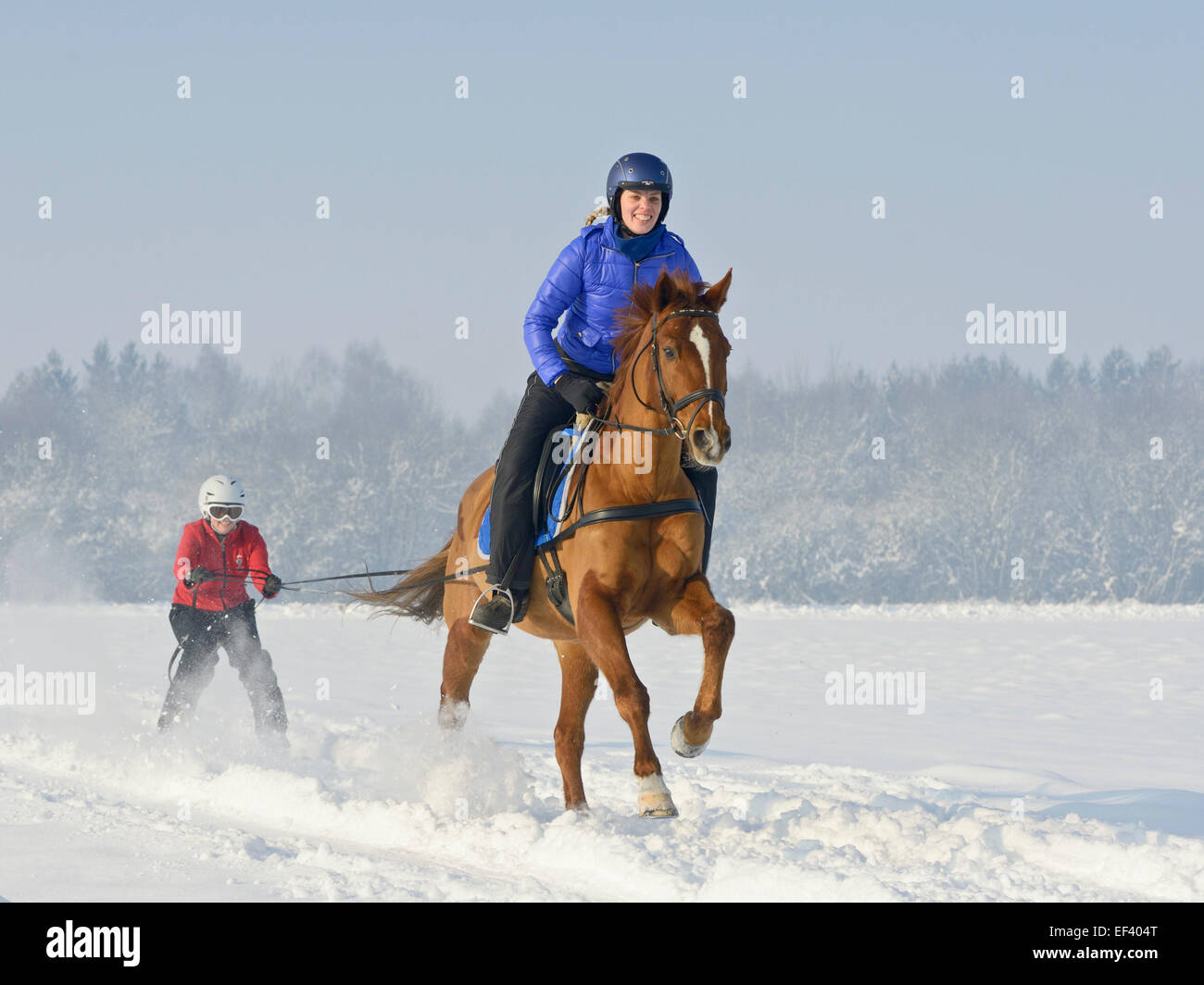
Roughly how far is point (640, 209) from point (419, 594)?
147 inches

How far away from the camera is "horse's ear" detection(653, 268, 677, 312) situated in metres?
5.92

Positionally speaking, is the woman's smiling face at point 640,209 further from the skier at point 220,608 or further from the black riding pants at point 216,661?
the black riding pants at point 216,661

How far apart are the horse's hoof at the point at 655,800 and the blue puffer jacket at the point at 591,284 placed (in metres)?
2.34

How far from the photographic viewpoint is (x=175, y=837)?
5.85 meters

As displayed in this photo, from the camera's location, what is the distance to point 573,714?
7.08 m

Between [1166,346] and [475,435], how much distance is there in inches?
1357

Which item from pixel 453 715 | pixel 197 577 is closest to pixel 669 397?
pixel 453 715

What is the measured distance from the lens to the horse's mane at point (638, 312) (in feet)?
19.5

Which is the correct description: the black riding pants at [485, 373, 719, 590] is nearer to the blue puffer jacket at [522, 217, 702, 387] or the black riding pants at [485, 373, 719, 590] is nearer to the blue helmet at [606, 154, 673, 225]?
the blue puffer jacket at [522, 217, 702, 387]

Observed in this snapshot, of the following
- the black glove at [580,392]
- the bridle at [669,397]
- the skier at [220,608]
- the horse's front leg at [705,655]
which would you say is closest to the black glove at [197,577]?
the skier at [220,608]

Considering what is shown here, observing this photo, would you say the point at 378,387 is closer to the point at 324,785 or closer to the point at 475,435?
the point at 475,435

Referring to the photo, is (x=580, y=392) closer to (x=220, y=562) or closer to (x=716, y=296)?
(x=716, y=296)

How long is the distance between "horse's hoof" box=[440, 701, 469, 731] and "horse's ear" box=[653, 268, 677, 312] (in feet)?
10.4

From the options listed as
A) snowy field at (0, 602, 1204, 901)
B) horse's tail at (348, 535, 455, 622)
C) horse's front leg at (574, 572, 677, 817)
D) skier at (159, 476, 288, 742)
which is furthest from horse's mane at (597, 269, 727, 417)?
skier at (159, 476, 288, 742)
